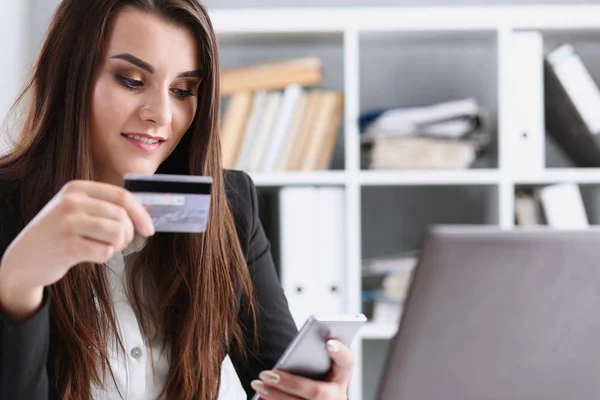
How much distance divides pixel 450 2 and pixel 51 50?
1689 mm

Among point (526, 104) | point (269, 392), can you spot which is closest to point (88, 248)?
point (269, 392)

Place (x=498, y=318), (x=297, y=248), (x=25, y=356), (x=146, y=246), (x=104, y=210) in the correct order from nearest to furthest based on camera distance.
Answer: (x=498, y=318) < (x=104, y=210) < (x=25, y=356) < (x=146, y=246) < (x=297, y=248)

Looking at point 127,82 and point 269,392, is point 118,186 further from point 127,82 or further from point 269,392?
point 269,392

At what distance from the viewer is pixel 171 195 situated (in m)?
0.88

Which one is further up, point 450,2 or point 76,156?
point 450,2

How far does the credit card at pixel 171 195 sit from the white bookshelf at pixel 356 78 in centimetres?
140

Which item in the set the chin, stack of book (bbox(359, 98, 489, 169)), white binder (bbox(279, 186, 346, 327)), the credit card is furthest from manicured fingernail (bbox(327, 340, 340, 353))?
stack of book (bbox(359, 98, 489, 169))

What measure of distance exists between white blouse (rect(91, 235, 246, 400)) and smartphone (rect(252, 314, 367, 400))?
0.30m

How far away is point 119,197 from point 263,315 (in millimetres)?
601

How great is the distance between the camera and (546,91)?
2377 millimetres

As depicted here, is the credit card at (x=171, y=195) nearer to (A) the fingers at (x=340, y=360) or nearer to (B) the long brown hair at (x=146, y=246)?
(A) the fingers at (x=340, y=360)

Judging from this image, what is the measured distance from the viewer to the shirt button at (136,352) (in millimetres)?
1282

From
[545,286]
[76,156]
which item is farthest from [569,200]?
[545,286]

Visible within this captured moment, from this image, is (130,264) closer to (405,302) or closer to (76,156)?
(76,156)
